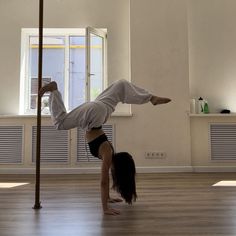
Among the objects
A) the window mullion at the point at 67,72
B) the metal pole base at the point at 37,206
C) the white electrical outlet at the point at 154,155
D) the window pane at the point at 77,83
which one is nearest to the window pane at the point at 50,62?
the window mullion at the point at 67,72

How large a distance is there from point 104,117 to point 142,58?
2.63 metres

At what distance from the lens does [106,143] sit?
234cm

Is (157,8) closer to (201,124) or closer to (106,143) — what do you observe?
(201,124)

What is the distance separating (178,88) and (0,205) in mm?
3189

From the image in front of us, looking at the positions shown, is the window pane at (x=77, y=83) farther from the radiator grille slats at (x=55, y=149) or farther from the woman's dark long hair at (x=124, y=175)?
the woman's dark long hair at (x=124, y=175)

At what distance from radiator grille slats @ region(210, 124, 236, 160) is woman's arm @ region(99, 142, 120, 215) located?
2782mm

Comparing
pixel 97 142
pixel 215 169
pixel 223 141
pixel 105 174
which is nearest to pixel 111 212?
pixel 105 174

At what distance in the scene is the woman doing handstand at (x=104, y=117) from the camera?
87.3 inches

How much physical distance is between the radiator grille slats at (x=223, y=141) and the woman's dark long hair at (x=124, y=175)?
2557 mm

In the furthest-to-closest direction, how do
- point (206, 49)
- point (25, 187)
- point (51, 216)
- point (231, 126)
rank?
point (206, 49) < point (231, 126) < point (25, 187) < point (51, 216)

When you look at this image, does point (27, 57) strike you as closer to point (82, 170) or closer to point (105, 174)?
point (82, 170)

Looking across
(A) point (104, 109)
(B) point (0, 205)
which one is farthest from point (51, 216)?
(A) point (104, 109)

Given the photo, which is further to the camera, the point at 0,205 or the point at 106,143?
the point at 0,205

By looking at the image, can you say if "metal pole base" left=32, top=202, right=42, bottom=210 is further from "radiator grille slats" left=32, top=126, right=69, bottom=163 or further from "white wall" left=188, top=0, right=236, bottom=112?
"white wall" left=188, top=0, right=236, bottom=112
